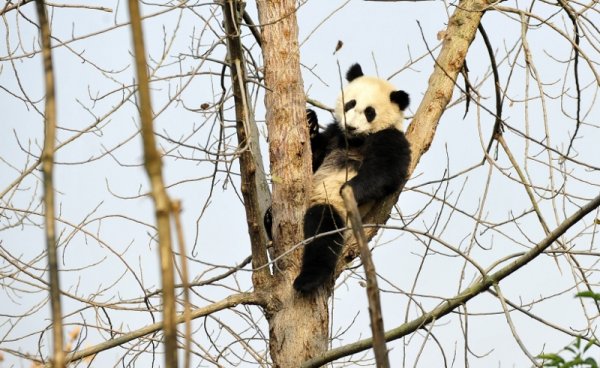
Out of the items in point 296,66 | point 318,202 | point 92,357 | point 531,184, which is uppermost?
point 296,66

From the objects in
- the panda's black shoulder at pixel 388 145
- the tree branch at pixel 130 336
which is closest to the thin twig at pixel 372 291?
the tree branch at pixel 130 336

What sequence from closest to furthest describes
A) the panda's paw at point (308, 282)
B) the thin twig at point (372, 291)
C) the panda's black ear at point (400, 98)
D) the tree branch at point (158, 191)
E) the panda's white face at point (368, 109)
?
the tree branch at point (158, 191), the thin twig at point (372, 291), the panda's paw at point (308, 282), the panda's white face at point (368, 109), the panda's black ear at point (400, 98)

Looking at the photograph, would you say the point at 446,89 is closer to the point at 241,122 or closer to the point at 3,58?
the point at 241,122

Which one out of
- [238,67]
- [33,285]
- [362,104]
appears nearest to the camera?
[238,67]

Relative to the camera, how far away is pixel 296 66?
5348 millimetres

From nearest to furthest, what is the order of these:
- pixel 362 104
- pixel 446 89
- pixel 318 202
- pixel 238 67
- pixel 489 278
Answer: pixel 489 278 < pixel 238 67 < pixel 318 202 < pixel 446 89 < pixel 362 104

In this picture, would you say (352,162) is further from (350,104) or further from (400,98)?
(400,98)

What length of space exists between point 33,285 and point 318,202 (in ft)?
6.01

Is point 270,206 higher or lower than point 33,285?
higher

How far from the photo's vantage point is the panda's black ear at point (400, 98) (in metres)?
7.02

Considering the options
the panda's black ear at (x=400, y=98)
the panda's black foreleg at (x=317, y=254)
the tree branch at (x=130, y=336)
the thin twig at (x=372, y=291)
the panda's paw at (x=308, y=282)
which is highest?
the panda's black ear at (x=400, y=98)

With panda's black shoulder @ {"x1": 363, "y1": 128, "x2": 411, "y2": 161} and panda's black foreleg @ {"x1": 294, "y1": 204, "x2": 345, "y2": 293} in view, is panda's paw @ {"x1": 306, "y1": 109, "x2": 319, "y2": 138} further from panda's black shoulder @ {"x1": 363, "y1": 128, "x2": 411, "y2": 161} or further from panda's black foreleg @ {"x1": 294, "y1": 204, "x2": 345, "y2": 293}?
panda's black foreleg @ {"x1": 294, "y1": 204, "x2": 345, "y2": 293}

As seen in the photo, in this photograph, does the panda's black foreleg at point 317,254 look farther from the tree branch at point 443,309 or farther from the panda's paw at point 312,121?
the panda's paw at point 312,121

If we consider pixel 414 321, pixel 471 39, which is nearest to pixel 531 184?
pixel 414 321
